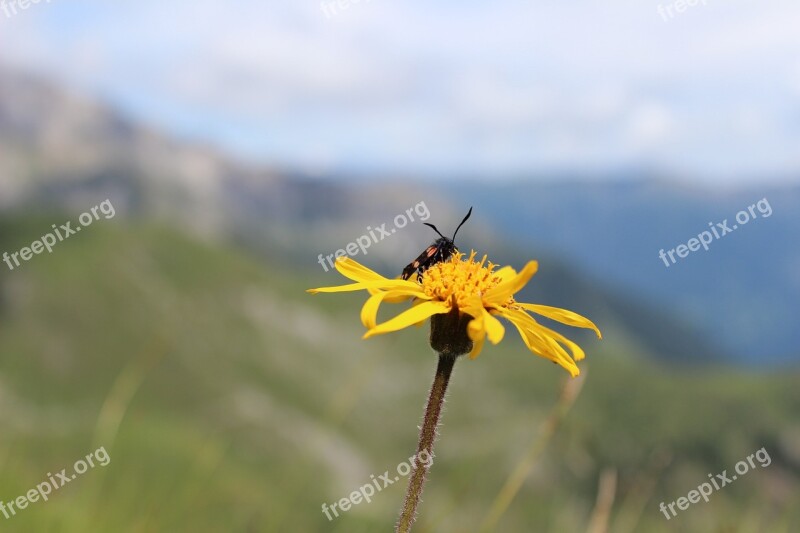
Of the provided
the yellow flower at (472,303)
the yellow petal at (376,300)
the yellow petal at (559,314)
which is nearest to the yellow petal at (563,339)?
the yellow flower at (472,303)

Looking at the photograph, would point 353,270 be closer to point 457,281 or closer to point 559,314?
point 457,281

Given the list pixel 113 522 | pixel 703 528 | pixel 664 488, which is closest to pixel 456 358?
pixel 113 522

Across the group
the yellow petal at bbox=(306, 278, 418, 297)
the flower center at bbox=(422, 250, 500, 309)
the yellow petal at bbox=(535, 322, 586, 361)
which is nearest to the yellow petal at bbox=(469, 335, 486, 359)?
the flower center at bbox=(422, 250, 500, 309)

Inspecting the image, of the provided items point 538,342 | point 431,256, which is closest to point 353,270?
point 431,256

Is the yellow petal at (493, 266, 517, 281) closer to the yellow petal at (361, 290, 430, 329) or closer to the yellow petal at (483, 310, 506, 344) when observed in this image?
the yellow petal at (361, 290, 430, 329)

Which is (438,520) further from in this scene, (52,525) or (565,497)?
(52,525)

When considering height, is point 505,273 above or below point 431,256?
below

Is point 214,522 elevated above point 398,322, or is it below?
above
